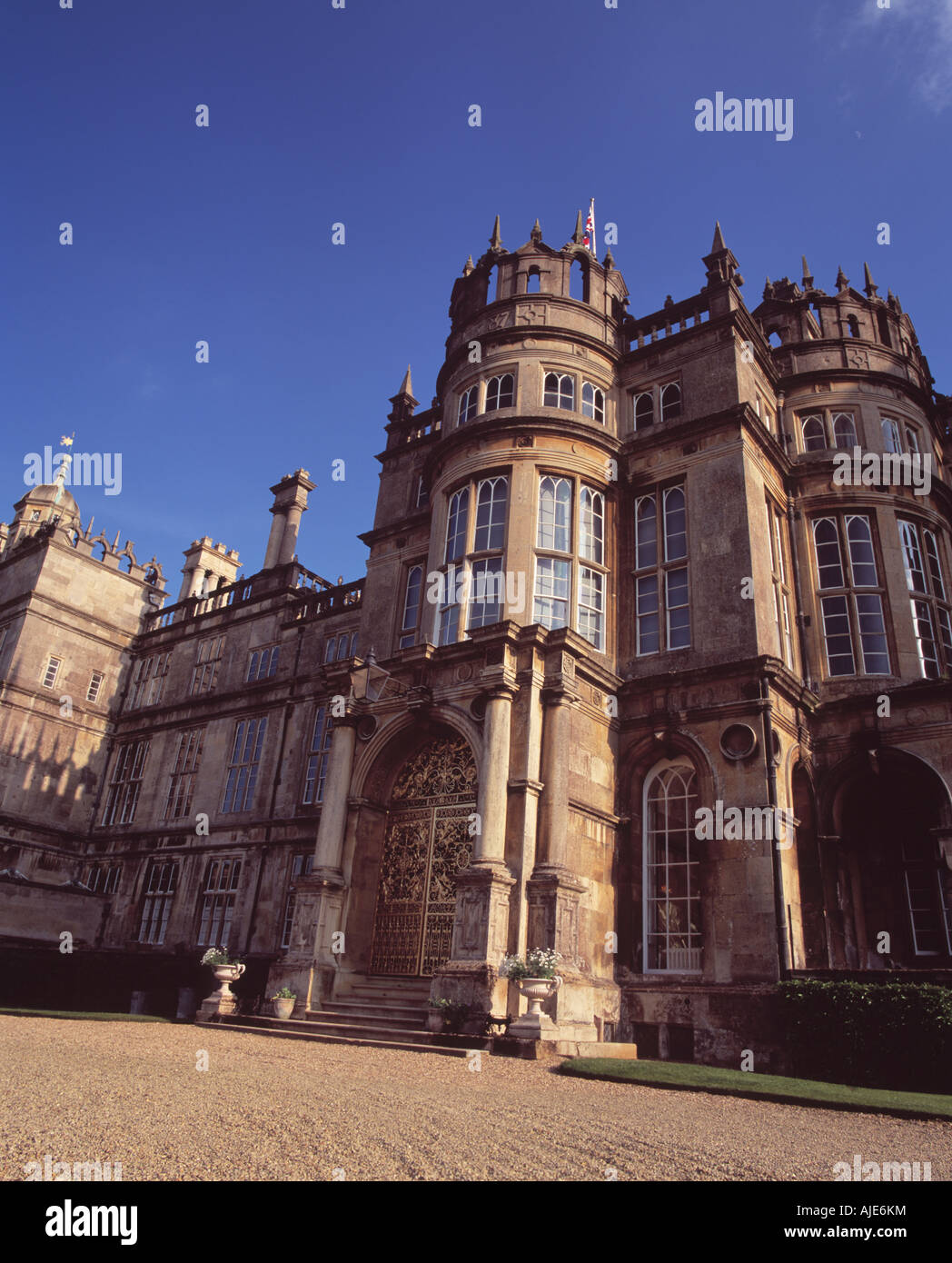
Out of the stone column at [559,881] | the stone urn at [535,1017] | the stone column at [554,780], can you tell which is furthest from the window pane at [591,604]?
the stone urn at [535,1017]

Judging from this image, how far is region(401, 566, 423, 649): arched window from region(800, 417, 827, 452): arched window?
10488 millimetres

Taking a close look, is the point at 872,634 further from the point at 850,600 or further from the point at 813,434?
the point at 813,434

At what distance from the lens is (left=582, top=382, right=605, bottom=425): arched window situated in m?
21.3

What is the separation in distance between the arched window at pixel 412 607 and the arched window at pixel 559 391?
5.45 metres

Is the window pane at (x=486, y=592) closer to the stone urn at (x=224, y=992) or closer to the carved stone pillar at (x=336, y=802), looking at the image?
the carved stone pillar at (x=336, y=802)

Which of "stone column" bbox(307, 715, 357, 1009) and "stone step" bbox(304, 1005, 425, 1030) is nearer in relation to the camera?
"stone step" bbox(304, 1005, 425, 1030)

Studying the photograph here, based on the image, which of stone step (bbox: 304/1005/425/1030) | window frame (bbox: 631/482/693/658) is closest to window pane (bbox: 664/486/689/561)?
window frame (bbox: 631/482/693/658)

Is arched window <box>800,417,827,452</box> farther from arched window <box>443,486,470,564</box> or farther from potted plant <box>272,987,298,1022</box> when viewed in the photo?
potted plant <box>272,987,298,1022</box>

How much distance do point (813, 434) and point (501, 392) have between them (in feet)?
26.9

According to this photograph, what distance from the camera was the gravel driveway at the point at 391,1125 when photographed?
220 inches

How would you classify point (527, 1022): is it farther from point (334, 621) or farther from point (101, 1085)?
point (334, 621)
